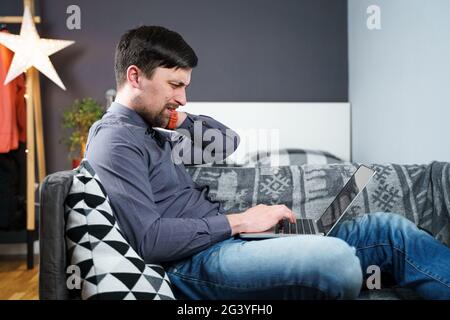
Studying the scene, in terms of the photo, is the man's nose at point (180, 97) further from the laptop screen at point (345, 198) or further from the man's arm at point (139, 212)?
the laptop screen at point (345, 198)

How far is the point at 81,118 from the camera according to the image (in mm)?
2893

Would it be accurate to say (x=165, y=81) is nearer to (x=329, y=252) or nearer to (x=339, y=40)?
(x=329, y=252)

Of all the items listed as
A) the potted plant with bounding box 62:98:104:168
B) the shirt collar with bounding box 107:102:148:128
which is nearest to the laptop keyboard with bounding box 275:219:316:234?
the shirt collar with bounding box 107:102:148:128

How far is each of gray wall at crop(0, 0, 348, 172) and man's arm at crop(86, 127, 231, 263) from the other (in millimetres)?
2086

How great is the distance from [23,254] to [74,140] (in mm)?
833

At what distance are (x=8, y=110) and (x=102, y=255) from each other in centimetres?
218

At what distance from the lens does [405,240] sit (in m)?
1.11

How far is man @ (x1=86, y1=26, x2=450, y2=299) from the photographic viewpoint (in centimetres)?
92

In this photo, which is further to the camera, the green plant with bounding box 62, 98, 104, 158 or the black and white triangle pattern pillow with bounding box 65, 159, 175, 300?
the green plant with bounding box 62, 98, 104, 158

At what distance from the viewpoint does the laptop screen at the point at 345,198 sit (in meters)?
1.20

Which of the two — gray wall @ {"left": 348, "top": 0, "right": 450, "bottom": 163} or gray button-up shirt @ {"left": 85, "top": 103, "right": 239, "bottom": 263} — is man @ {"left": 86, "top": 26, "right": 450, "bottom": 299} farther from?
gray wall @ {"left": 348, "top": 0, "right": 450, "bottom": 163}

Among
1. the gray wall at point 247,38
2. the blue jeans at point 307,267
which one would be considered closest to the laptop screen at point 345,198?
the blue jeans at point 307,267

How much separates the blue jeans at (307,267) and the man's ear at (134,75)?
0.44 m
